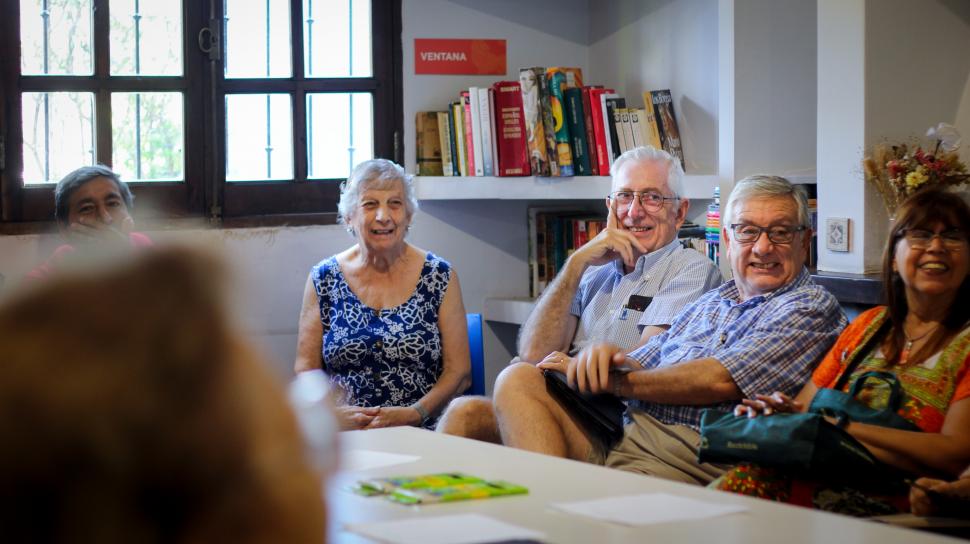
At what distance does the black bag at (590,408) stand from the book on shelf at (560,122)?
149 centimetres

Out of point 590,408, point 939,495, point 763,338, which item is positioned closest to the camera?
point 939,495

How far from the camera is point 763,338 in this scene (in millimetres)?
2768

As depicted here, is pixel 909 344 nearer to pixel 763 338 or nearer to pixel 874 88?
pixel 763 338

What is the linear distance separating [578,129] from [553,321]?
46.4 inches

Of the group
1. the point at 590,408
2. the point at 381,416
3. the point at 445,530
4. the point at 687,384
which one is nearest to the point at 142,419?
the point at 445,530

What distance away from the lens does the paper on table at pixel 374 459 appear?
6.75ft

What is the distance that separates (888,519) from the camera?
205 cm

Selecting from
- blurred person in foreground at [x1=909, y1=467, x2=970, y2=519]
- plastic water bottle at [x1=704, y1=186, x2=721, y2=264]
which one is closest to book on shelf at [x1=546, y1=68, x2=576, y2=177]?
plastic water bottle at [x1=704, y1=186, x2=721, y2=264]

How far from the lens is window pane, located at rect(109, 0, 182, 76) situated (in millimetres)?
4348

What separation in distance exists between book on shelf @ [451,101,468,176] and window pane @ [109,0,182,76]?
1.10 meters

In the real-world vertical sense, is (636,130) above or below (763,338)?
above

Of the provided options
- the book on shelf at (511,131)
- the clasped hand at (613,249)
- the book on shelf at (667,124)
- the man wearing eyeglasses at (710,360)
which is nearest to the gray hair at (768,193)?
the man wearing eyeglasses at (710,360)

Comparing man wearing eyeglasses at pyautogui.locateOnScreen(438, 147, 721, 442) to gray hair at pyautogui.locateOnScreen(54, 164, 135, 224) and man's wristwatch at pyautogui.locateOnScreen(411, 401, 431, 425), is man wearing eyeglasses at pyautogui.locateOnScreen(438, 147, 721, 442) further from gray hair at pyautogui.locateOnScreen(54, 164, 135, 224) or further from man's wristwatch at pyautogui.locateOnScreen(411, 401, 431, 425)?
gray hair at pyautogui.locateOnScreen(54, 164, 135, 224)

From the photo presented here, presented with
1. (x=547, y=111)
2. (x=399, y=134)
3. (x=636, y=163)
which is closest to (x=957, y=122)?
(x=636, y=163)
